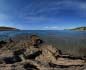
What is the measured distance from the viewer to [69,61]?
43.7 ft

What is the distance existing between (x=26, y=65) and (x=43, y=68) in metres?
1.26

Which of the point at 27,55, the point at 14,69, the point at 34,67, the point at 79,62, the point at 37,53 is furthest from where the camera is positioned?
the point at 37,53

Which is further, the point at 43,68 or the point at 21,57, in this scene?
the point at 21,57

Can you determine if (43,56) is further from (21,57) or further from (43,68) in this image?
(43,68)

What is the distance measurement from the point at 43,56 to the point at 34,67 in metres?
3.49

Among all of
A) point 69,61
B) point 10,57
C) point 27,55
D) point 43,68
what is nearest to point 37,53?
point 27,55

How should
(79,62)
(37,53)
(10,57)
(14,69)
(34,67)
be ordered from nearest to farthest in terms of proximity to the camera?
1. (14,69)
2. (34,67)
3. (79,62)
4. (10,57)
5. (37,53)

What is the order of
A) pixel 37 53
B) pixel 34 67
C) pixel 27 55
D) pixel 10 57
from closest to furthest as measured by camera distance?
pixel 34 67 → pixel 10 57 → pixel 27 55 → pixel 37 53

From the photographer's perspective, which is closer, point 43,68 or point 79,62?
point 43,68

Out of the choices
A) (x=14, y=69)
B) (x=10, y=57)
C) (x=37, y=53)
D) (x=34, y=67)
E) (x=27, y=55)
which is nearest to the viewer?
(x=14, y=69)

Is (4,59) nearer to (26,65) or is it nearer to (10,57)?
(10,57)

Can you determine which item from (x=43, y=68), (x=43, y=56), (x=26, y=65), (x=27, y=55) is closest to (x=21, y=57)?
(x=27, y=55)

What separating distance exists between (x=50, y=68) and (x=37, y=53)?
563 centimetres

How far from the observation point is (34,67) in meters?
12.1
